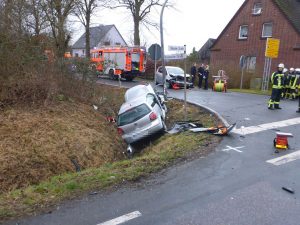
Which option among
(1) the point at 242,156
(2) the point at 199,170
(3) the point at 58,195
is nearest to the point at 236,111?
(1) the point at 242,156

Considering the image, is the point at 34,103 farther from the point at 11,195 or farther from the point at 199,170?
the point at 199,170

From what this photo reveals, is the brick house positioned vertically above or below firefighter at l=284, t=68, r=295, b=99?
above

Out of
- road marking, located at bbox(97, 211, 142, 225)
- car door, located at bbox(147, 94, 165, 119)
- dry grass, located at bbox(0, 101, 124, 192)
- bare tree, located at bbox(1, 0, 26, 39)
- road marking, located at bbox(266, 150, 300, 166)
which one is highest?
bare tree, located at bbox(1, 0, 26, 39)

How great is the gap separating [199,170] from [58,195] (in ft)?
8.51

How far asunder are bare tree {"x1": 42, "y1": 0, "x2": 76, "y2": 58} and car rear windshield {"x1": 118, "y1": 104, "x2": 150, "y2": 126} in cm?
590

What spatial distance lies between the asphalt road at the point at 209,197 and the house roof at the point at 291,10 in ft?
81.5

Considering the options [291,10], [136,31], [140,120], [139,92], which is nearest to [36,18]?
[139,92]

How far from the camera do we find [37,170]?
24.2ft

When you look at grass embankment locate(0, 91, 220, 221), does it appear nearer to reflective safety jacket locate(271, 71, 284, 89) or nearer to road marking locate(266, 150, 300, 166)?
road marking locate(266, 150, 300, 166)

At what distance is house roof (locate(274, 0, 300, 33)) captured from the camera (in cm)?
2833

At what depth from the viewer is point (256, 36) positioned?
102 feet

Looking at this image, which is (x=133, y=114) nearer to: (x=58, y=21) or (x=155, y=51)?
(x=155, y=51)

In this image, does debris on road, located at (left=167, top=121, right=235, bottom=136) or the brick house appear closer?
debris on road, located at (left=167, top=121, right=235, bottom=136)

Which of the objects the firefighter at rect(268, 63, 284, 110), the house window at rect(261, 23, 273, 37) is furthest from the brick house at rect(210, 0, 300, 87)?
the firefighter at rect(268, 63, 284, 110)
